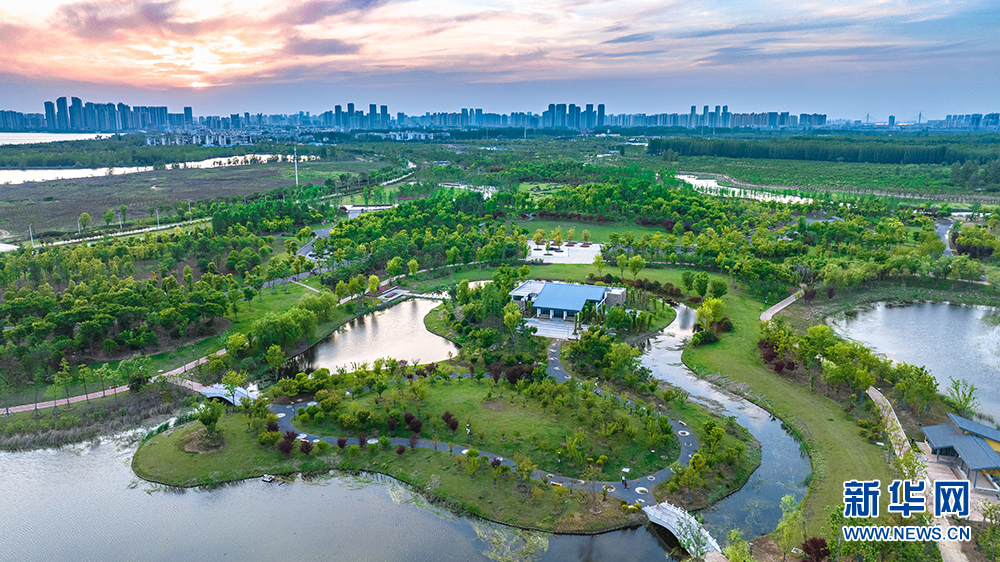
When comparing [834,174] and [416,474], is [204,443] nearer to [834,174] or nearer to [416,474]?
[416,474]

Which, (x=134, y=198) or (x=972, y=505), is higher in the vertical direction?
(x=134, y=198)

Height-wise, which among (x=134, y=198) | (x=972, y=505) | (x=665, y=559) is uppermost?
(x=134, y=198)

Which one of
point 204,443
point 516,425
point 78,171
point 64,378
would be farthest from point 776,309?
point 78,171

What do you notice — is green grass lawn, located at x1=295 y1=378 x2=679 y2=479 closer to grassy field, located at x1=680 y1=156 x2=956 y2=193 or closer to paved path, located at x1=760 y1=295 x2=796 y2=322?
paved path, located at x1=760 y1=295 x2=796 y2=322

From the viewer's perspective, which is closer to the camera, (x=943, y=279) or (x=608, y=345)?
(x=608, y=345)

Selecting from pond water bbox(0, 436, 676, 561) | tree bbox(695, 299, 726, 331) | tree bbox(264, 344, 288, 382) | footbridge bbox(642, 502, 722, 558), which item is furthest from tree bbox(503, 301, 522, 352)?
footbridge bbox(642, 502, 722, 558)

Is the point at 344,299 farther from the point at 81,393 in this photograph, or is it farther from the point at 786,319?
the point at 786,319

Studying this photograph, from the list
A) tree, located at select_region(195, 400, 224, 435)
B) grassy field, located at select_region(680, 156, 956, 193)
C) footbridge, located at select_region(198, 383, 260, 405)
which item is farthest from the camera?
grassy field, located at select_region(680, 156, 956, 193)

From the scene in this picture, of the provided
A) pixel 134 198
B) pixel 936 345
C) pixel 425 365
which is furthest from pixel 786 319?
pixel 134 198
